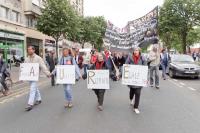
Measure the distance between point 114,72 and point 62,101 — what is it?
76.7 inches

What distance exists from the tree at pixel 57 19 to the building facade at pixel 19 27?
2.58 metres

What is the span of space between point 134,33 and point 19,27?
26.0 m

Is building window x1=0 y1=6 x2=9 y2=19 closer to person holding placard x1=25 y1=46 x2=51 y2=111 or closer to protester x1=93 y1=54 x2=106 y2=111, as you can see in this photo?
person holding placard x1=25 y1=46 x2=51 y2=111

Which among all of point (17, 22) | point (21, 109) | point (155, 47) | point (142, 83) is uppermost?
point (17, 22)

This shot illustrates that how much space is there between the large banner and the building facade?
20119 millimetres

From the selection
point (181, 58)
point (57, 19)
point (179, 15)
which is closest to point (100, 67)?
point (181, 58)

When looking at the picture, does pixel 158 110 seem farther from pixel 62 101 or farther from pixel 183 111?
pixel 62 101

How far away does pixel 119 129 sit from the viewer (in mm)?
6836

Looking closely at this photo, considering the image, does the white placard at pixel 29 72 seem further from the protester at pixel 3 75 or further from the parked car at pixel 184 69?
the parked car at pixel 184 69

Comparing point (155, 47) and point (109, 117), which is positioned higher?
point (155, 47)

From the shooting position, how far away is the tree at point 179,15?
39.6 m

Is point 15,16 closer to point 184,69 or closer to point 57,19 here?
point 57,19

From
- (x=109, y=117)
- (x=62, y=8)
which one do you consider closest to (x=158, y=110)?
(x=109, y=117)

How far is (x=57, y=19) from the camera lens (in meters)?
35.3
